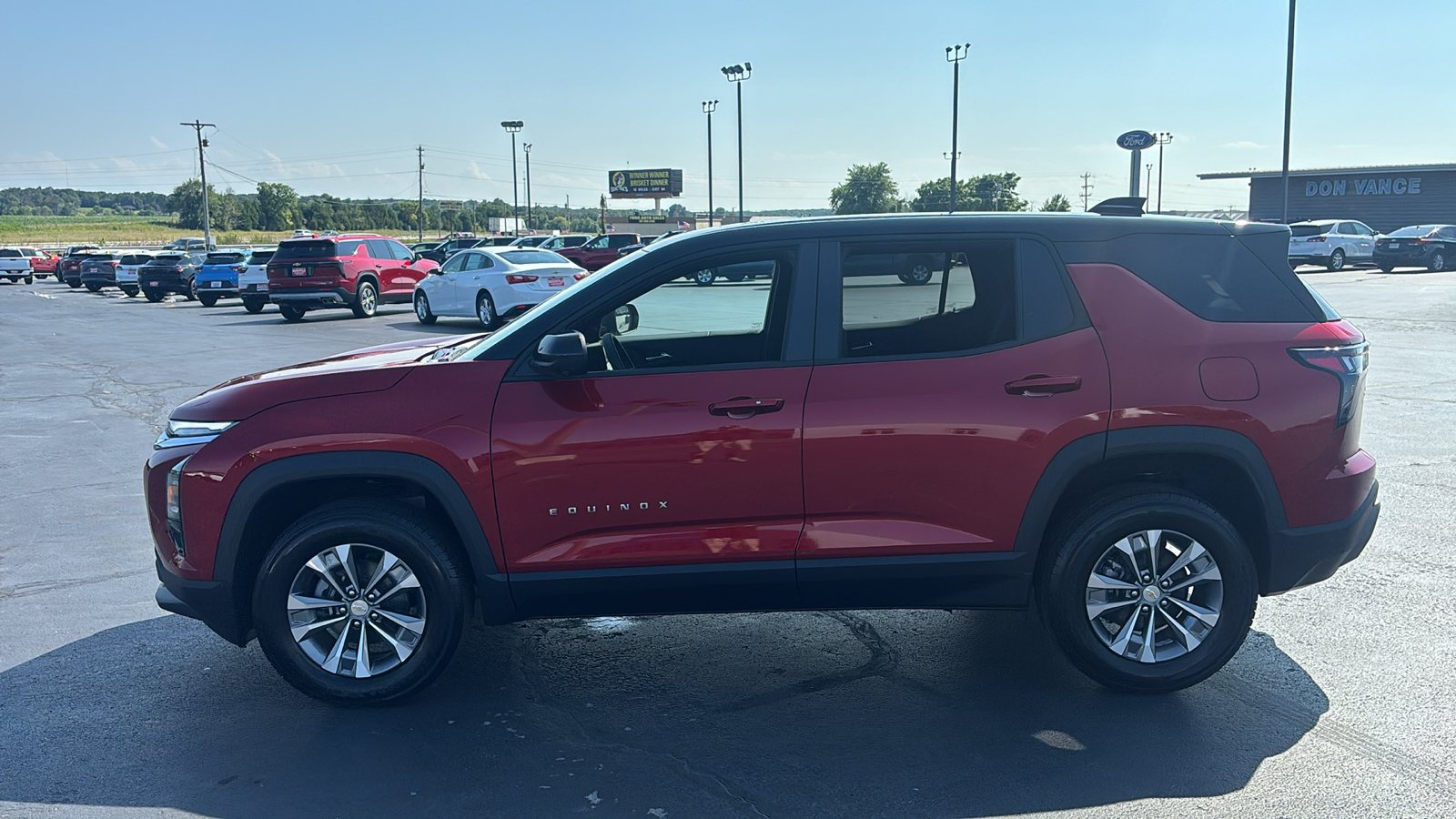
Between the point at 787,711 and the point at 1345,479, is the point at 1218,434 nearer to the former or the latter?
the point at 1345,479

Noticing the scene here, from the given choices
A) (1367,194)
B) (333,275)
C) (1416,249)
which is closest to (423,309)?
(333,275)

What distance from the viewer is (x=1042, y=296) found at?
4.13m

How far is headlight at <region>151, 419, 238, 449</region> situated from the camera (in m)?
4.08

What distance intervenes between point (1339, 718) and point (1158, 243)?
187 cm

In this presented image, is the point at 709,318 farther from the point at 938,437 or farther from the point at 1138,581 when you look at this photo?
the point at 1138,581

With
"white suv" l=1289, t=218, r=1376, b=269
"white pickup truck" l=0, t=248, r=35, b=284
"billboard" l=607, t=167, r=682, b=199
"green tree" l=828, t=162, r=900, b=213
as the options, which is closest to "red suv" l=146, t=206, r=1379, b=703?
"white suv" l=1289, t=218, r=1376, b=269

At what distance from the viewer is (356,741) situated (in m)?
3.86

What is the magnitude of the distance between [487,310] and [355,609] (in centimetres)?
1701

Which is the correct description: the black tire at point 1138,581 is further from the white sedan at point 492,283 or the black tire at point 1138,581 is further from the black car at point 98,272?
the black car at point 98,272

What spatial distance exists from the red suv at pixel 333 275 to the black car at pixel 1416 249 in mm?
30524

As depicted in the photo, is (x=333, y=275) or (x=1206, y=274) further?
(x=333, y=275)

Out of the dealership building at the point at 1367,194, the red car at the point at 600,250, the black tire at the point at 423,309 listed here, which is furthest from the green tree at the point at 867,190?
the black tire at the point at 423,309

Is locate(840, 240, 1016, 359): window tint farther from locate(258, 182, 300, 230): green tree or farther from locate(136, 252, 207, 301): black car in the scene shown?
locate(258, 182, 300, 230): green tree

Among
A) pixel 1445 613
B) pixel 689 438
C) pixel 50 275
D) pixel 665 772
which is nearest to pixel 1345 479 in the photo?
pixel 1445 613
